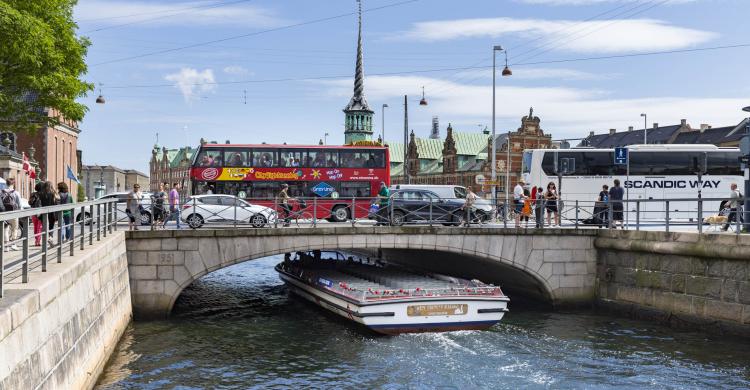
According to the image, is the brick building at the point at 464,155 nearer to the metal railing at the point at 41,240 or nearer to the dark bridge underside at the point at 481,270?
the dark bridge underside at the point at 481,270

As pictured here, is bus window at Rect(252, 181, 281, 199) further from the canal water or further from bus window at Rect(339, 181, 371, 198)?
the canal water

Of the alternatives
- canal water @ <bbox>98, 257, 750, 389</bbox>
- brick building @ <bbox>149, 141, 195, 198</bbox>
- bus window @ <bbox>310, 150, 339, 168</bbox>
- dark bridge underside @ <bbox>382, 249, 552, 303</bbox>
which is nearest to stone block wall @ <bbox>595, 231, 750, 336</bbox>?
canal water @ <bbox>98, 257, 750, 389</bbox>

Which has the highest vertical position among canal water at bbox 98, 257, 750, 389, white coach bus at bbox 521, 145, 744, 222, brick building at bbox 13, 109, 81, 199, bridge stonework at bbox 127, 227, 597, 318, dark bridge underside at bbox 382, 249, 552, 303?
brick building at bbox 13, 109, 81, 199

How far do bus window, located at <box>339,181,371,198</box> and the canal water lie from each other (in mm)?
12560

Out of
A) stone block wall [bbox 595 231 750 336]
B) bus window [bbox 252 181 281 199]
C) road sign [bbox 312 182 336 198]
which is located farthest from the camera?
road sign [bbox 312 182 336 198]

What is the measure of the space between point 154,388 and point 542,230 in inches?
513

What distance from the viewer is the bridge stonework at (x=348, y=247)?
70.5 ft

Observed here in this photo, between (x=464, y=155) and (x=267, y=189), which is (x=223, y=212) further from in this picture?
(x=464, y=155)

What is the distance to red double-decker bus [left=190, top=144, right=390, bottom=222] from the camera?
34438 millimetres

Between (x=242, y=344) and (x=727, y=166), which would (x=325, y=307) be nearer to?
(x=242, y=344)

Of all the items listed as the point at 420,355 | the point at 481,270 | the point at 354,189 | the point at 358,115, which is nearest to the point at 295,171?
the point at 354,189

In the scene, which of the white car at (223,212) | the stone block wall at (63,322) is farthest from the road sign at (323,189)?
the stone block wall at (63,322)

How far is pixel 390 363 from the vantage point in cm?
1709

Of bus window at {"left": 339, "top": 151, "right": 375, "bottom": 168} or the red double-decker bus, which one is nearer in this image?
the red double-decker bus
